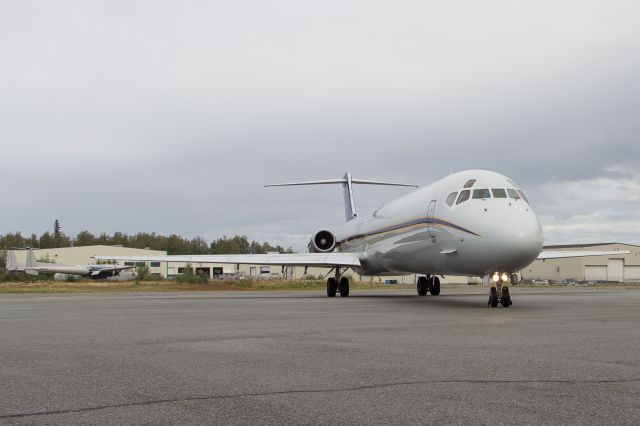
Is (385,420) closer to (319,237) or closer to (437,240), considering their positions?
(437,240)

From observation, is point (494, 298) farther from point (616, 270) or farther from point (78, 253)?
point (78, 253)

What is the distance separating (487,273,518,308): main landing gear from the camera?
16734 mm

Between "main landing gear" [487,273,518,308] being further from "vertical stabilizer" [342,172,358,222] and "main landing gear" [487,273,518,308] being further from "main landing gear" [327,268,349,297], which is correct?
"vertical stabilizer" [342,172,358,222]

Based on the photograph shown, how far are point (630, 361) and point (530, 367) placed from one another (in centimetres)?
125

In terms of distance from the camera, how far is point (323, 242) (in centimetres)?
3209

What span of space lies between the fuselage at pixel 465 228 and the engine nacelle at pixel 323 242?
7.94 m

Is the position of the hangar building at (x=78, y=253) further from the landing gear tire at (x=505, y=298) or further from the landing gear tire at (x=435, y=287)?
the landing gear tire at (x=505, y=298)

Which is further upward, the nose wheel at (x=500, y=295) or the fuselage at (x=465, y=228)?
the fuselage at (x=465, y=228)

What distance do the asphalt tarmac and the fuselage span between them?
508cm

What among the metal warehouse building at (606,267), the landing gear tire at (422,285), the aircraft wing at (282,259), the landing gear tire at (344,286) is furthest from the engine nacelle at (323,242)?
the metal warehouse building at (606,267)

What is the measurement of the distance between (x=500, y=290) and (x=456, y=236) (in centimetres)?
181

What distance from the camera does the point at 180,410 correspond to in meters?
4.48

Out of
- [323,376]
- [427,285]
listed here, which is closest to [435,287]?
[427,285]

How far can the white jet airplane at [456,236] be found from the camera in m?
15.9
